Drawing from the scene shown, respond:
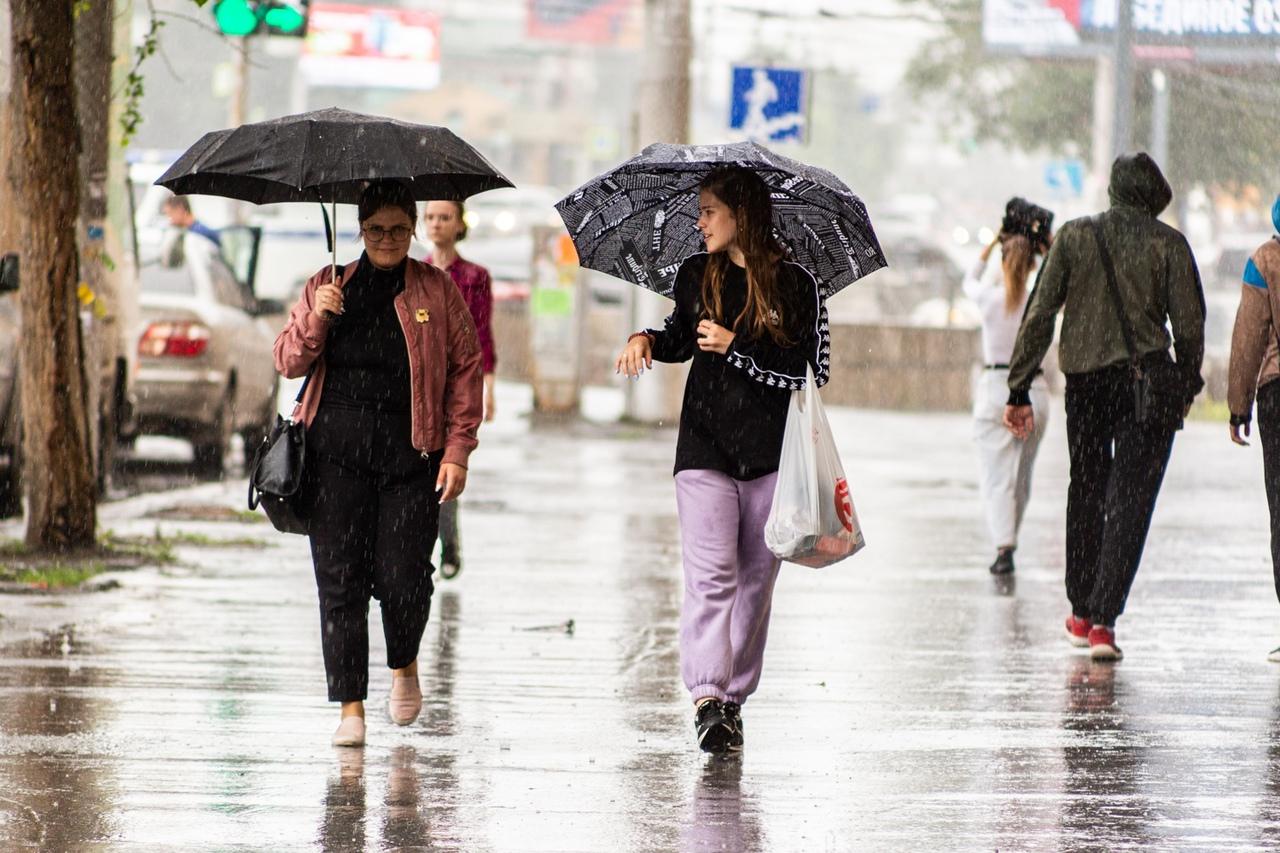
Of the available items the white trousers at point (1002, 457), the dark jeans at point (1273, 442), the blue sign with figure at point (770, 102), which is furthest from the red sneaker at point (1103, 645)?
the blue sign with figure at point (770, 102)

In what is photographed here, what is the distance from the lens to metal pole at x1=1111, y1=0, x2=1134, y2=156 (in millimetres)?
28531

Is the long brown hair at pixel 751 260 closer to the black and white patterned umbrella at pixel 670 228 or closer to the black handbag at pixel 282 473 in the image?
the black and white patterned umbrella at pixel 670 228

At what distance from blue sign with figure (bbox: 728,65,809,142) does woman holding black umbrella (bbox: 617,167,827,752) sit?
14.4 metres

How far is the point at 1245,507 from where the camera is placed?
16.1m

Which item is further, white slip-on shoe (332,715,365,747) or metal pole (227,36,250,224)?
metal pole (227,36,250,224)

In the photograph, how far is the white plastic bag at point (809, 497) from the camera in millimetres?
6914

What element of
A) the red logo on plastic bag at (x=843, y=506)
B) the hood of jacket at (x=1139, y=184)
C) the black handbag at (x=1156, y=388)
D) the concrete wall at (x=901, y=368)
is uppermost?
the hood of jacket at (x=1139, y=184)

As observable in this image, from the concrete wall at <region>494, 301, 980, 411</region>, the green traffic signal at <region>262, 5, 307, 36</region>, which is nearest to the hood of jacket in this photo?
the green traffic signal at <region>262, 5, 307, 36</region>

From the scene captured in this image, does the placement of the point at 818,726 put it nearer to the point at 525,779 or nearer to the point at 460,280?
the point at 525,779

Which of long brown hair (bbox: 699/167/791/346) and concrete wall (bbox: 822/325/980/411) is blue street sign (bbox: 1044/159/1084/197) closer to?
concrete wall (bbox: 822/325/980/411)

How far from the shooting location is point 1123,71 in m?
28.9

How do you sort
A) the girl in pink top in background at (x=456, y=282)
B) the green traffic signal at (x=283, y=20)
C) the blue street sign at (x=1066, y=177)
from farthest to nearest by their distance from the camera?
1. the blue street sign at (x=1066, y=177)
2. the green traffic signal at (x=283, y=20)
3. the girl in pink top in background at (x=456, y=282)

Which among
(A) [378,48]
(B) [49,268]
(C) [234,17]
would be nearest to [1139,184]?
(B) [49,268]

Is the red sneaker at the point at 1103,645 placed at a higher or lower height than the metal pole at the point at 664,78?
lower
